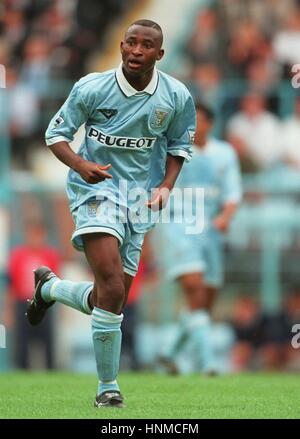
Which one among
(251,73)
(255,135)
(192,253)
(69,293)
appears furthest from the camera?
(251,73)

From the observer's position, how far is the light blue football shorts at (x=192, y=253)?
11.9 meters

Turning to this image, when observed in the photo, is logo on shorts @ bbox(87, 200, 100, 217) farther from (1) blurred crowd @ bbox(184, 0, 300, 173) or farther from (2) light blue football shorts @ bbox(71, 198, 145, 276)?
(1) blurred crowd @ bbox(184, 0, 300, 173)

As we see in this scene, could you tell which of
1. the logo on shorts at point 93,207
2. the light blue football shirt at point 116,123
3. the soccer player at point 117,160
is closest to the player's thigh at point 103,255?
the soccer player at point 117,160

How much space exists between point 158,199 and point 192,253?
177 inches

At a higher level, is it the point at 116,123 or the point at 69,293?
the point at 116,123

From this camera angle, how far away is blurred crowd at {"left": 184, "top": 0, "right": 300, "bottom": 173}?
15629 millimetres

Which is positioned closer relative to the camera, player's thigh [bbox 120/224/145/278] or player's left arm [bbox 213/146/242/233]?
player's thigh [bbox 120/224/145/278]

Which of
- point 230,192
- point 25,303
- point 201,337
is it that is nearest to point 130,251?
point 201,337

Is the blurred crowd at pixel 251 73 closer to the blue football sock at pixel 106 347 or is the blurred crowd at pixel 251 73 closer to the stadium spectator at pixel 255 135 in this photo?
the stadium spectator at pixel 255 135

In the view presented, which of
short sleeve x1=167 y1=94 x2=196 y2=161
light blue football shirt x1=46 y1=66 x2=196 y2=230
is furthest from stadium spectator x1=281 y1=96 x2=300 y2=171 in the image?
light blue football shirt x1=46 y1=66 x2=196 y2=230

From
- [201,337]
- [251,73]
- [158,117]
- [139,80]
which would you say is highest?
[251,73]

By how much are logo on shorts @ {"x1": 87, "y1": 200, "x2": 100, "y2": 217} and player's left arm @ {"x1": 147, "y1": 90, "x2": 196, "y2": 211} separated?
44 centimetres

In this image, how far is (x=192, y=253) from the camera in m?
11.9

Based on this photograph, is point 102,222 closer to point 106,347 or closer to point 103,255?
point 103,255
